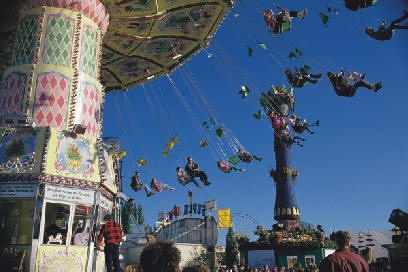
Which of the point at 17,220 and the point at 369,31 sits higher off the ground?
the point at 369,31

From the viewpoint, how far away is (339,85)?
1329 centimetres

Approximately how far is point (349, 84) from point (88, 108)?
8.40 metres

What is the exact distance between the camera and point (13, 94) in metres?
12.7

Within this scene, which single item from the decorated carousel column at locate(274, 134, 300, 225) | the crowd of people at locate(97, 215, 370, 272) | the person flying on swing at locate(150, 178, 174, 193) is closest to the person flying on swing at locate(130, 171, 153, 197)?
the person flying on swing at locate(150, 178, 174, 193)

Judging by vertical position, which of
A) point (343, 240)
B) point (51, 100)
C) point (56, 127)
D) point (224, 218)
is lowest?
point (343, 240)

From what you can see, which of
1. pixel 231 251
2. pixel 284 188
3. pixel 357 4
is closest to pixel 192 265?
pixel 357 4

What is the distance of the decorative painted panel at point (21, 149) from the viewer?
1097cm

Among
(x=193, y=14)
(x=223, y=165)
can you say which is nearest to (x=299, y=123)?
(x=223, y=165)

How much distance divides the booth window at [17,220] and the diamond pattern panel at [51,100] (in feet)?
8.18

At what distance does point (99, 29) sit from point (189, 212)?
17.0 meters

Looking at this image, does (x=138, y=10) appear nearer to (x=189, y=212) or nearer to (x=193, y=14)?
(x=193, y=14)

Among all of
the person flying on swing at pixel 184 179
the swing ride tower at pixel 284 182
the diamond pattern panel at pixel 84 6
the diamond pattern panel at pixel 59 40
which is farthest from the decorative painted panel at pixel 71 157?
the swing ride tower at pixel 284 182

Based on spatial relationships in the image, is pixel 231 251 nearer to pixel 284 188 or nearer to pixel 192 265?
pixel 284 188

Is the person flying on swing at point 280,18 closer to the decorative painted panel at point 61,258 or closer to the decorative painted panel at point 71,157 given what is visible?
the decorative painted panel at point 71,157
